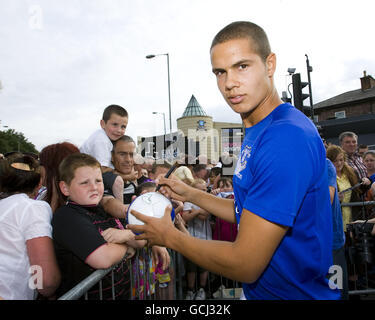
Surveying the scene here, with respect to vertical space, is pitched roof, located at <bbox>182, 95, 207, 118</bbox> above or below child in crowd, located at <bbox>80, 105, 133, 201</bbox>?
above

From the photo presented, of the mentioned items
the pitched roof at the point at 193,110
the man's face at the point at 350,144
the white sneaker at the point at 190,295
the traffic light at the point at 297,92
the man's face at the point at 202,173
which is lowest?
the white sneaker at the point at 190,295

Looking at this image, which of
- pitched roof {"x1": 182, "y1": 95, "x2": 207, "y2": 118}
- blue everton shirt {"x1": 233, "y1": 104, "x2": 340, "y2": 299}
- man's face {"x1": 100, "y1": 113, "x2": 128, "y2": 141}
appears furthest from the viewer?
pitched roof {"x1": 182, "y1": 95, "x2": 207, "y2": 118}

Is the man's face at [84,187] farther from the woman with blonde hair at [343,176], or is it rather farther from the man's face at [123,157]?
the woman with blonde hair at [343,176]

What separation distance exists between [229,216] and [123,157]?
249 cm

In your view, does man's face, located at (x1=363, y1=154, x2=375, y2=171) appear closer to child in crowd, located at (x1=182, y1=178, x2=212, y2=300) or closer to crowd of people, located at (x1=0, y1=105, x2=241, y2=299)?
child in crowd, located at (x1=182, y1=178, x2=212, y2=300)

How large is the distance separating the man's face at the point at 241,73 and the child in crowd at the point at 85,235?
1.17 metres

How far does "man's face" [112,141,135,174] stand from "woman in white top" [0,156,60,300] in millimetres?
2317

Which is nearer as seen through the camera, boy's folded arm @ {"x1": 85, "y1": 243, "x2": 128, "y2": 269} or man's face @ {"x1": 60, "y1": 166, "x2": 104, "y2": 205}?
boy's folded arm @ {"x1": 85, "y1": 243, "x2": 128, "y2": 269}

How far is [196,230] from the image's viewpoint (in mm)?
5016

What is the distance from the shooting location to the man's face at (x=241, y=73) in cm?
151

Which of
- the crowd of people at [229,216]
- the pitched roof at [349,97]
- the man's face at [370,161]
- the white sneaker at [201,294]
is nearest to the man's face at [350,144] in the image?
the man's face at [370,161]

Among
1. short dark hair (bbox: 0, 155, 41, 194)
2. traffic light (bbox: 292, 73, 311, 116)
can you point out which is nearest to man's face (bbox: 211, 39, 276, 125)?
short dark hair (bbox: 0, 155, 41, 194)

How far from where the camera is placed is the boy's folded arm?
1.89 metres

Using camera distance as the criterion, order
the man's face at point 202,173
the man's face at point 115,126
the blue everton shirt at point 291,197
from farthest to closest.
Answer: the man's face at point 202,173 < the man's face at point 115,126 < the blue everton shirt at point 291,197
